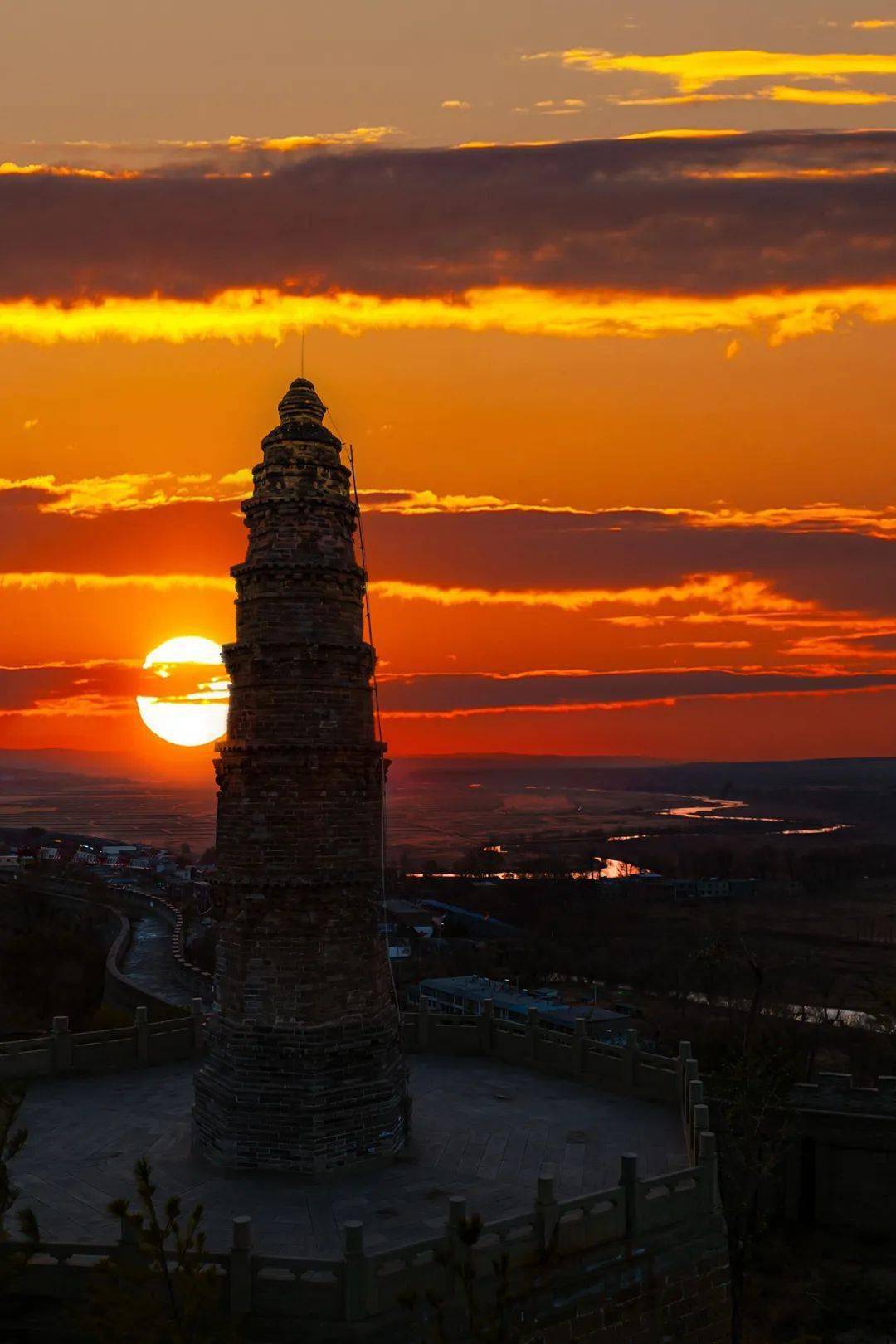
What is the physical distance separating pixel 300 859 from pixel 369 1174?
619 cm

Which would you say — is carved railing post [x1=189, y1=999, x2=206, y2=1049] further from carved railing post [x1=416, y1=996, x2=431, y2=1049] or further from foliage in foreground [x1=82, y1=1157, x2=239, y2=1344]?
foliage in foreground [x1=82, y1=1157, x2=239, y2=1344]

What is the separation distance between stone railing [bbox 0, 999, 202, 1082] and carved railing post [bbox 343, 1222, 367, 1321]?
1177 cm

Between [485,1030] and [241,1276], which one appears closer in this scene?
[241,1276]

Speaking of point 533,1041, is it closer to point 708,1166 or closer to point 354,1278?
point 708,1166

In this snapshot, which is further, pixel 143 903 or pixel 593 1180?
pixel 143 903

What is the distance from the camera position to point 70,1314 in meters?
17.1

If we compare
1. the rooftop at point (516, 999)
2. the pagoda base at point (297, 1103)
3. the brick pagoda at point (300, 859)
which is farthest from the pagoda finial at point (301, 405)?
the rooftop at point (516, 999)

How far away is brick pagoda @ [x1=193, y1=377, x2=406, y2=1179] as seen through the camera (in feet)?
71.1

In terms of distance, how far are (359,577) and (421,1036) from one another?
13190mm

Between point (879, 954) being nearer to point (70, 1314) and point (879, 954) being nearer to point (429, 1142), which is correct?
point (429, 1142)

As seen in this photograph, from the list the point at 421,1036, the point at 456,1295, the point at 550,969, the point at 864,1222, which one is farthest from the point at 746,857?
the point at 456,1295

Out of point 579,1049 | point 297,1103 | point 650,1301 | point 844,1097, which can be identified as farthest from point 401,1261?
point 844,1097

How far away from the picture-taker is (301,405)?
24000 millimetres

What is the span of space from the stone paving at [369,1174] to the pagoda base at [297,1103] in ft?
1.31
